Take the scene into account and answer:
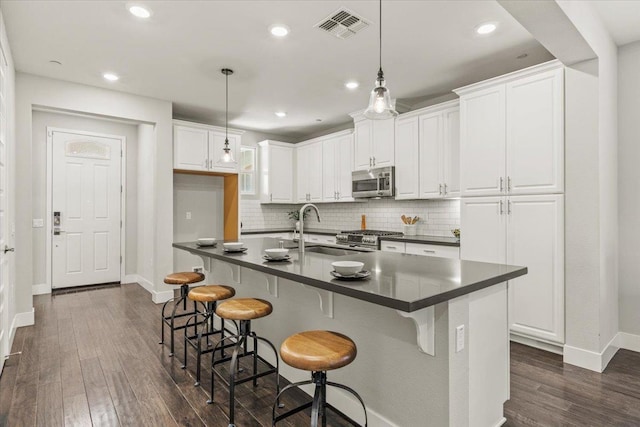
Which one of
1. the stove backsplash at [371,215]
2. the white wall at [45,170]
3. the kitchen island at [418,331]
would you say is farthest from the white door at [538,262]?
the white wall at [45,170]

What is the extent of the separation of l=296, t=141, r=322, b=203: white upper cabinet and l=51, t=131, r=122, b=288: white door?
3101 millimetres

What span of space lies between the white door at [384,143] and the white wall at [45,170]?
415cm

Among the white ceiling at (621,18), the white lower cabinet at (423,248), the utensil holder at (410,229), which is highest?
the white ceiling at (621,18)

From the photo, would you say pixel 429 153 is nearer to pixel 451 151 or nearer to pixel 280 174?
pixel 451 151

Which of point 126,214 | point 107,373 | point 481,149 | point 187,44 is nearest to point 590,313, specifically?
point 481,149

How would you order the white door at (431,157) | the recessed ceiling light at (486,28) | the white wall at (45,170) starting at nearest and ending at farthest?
the recessed ceiling light at (486,28), the white door at (431,157), the white wall at (45,170)

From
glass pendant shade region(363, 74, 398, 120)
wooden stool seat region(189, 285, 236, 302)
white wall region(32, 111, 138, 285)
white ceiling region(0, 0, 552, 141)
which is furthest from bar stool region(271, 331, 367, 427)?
white wall region(32, 111, 138, 285)

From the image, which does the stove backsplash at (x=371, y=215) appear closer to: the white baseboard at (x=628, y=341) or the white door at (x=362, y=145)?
the white door at (x=362, y=145)

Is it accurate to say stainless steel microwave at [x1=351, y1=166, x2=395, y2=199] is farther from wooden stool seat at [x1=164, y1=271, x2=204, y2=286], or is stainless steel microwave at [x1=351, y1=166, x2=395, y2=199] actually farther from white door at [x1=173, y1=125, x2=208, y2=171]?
wooden stool seat at [x1=164, y1=271, x2=204, y2=286]

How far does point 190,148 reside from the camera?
5.32m

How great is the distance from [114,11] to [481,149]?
11.5 feet

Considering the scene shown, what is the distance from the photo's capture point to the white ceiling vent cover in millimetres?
2783

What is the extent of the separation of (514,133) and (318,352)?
2878 millimetres

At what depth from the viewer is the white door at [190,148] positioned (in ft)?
17.1
